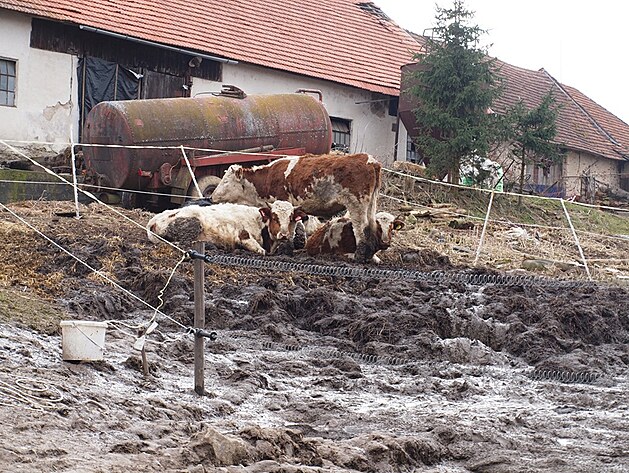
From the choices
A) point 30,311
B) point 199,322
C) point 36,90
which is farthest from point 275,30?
point 199,322

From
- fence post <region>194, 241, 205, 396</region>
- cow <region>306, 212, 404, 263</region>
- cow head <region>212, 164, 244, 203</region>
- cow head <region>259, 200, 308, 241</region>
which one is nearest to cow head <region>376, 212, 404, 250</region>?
cow <region>306, 212, 404, 263</region>

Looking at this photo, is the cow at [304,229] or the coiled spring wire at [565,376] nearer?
the coiled spring wire at [565,376]

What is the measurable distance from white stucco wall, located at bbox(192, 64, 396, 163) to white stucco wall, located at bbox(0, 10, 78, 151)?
3422mm

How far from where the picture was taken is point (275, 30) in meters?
26.9

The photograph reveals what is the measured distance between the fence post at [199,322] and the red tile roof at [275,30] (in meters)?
15.0

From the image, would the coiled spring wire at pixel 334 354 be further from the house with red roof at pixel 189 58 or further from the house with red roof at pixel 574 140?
the house with red roof at pixel 574 140

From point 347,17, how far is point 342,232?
1835cm

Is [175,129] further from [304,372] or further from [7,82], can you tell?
[304,372]

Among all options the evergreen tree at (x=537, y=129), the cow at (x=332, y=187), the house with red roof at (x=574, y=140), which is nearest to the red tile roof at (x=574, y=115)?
the house with red roof at (x=574, y=140)

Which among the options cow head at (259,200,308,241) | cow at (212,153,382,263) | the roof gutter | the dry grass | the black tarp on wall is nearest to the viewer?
cow head at (259,200,308,241)

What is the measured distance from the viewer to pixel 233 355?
8188 mm

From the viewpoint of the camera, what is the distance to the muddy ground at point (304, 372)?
5.14 meters

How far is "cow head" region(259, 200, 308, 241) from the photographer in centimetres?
1345

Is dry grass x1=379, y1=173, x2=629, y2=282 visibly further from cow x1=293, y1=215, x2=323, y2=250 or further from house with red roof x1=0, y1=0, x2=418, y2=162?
house with red roof x1=0, y1=0, x2=418, y2=162
